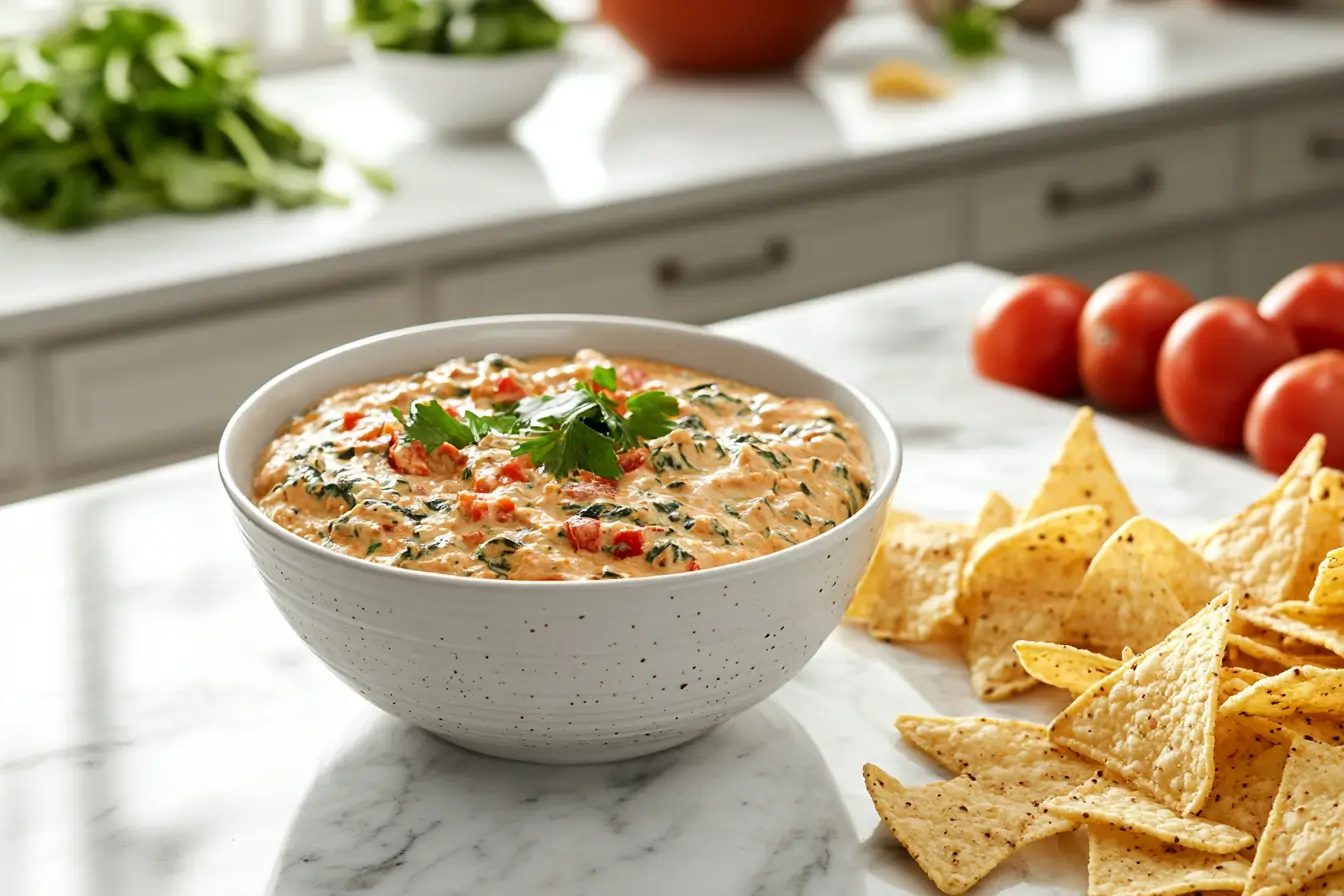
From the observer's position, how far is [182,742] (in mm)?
1123

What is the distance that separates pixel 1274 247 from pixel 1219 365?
225 centimetres

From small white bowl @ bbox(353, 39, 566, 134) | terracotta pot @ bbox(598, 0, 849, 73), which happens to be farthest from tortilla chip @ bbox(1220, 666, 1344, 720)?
terracotta pot @ bbox(598, 0, 849, 73)

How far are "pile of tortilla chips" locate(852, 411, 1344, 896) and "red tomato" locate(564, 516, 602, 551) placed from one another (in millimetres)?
223

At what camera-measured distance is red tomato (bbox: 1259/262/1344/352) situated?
1745mm

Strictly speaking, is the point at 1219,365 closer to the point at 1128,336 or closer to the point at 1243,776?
the point at 1128,336

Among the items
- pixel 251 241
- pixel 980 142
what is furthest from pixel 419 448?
pixel 980 142

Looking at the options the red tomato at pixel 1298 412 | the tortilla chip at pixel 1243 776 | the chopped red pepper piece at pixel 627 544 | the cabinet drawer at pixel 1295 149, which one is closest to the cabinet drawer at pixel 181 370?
the red tomato at pixel 1298 412

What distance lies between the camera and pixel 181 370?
2.34 meters

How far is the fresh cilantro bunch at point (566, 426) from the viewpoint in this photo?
109 centimetres

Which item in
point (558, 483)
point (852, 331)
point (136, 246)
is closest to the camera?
point (558, 483)

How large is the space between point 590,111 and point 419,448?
2.18 m

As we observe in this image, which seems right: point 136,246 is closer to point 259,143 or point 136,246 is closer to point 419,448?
point 259,143

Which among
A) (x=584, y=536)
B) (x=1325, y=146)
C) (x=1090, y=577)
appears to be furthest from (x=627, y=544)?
(x=1325, y=146)

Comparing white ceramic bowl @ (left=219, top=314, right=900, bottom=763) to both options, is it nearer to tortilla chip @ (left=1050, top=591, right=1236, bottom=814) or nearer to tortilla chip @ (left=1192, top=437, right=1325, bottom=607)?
tortilla chip @ (left=1050, top=591, right=1236, bottom=814)
